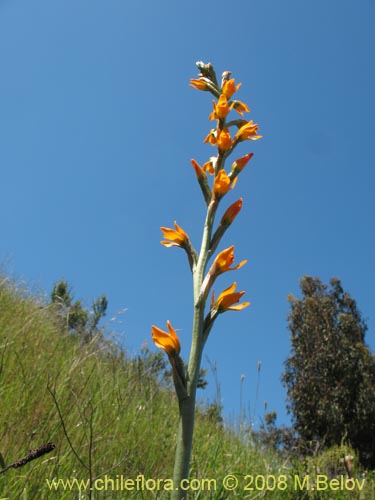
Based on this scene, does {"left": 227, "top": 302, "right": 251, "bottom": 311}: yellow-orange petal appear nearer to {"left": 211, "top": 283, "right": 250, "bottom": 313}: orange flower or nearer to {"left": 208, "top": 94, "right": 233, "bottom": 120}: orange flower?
{"left": 211, "top": 283, "right": 250, "bottom": 313}: orange flower

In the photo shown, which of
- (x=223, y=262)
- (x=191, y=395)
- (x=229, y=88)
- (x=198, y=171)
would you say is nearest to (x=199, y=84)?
(x=229, y=88)

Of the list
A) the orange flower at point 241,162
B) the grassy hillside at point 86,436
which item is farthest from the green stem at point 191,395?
the orange flower at point 241,162

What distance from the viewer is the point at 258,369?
3527 millimetres

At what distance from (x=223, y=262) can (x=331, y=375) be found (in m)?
17.5

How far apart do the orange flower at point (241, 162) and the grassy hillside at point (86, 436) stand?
1.11 m

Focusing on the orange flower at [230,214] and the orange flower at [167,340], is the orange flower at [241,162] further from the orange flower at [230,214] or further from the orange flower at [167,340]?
the orange flower at [167,340]

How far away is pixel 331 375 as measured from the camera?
1734cm

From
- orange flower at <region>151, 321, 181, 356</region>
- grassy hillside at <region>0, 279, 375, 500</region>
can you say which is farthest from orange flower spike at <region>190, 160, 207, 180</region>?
grassy hillside at <region>0, 279, 375, 500</region>

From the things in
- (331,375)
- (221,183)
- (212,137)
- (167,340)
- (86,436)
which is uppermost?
(331,375)

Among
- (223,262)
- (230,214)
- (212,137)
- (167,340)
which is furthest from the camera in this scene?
(212,137)

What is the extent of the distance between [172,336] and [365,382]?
17841 millimetres

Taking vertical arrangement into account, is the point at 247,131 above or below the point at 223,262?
above

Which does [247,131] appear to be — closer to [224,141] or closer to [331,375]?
[224,141]

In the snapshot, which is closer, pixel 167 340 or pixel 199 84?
pixel 167 340
